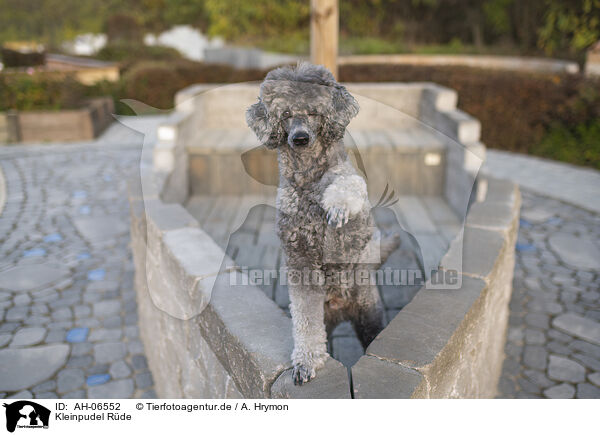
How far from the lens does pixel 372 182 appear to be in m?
2.71

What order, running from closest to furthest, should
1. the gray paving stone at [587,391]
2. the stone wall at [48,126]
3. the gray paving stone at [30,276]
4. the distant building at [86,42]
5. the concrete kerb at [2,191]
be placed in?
the gray paving stone at [587,391], the gray paving stone at [30,276], the concrete kerb at [2,191], the stone wall at [48,126], the distant building at [86,42]

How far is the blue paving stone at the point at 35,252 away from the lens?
510 cm

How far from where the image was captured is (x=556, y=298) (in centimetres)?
425

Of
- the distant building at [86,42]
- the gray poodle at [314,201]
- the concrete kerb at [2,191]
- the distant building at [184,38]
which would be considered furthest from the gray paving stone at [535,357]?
the distant building at [86,42]

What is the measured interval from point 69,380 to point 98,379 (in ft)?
0.63

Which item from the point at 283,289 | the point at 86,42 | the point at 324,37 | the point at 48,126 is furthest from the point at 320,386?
the point at 86,42

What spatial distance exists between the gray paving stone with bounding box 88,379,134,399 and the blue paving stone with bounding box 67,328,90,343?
0.60 metres

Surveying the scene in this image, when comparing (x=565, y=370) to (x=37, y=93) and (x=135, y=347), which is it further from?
(x=37, y=93)
